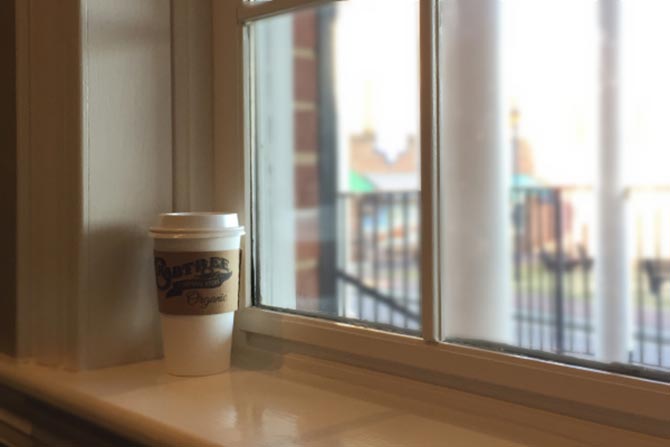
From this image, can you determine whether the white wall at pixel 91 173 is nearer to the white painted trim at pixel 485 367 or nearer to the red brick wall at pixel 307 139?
the white painted trim at pixel 485 367

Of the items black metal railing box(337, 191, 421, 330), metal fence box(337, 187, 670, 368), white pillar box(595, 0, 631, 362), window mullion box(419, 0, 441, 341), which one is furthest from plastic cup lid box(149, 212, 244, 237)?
black metal railing box(337, 191, 421, 330)

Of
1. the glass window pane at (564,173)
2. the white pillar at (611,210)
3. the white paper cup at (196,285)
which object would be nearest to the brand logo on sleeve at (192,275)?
the white paper cup at (196,285)

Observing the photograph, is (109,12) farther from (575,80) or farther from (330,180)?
(330,180)

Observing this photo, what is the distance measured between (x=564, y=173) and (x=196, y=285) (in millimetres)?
2498

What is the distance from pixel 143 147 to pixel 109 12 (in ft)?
0.52

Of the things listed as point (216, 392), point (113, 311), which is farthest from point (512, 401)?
point (113, 311)

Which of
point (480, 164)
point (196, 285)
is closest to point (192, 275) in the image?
point (196, 285)

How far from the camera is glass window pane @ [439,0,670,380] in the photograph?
2.30 metres

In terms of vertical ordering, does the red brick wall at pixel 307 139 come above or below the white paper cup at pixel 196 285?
above

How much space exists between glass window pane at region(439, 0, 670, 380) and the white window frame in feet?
3.91

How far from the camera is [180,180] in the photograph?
873 mm

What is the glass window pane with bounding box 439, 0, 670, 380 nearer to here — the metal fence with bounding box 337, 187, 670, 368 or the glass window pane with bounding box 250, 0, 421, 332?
the metal fence with bounding box 337, 187, 670, 368

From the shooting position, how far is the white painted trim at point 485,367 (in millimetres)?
536

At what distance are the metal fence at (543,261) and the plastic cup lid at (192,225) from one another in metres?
1.70
